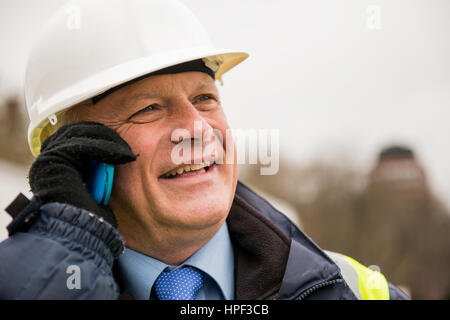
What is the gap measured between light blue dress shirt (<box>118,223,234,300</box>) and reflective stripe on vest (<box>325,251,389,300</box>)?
66 centimetres

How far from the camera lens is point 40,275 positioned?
172cm

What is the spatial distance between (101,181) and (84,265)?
0.44 metres

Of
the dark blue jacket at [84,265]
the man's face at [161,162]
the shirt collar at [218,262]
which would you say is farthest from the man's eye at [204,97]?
the dark blue jacket at [84,265]

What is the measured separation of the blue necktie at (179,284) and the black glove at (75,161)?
426mm

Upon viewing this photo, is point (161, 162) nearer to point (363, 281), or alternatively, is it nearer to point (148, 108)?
point (148, 108)

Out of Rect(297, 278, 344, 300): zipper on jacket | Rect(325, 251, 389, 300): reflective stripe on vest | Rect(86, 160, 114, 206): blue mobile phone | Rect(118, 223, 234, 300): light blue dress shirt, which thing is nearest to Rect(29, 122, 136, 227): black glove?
Rect(86, 160, 114, 206): blue mobile phone

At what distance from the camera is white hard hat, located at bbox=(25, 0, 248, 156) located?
217 cm

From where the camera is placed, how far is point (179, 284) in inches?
86.0

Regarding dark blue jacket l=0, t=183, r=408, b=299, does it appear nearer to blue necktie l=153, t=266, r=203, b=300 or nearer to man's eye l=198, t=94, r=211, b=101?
blue necktie l=153, t=266, r=203, b=300

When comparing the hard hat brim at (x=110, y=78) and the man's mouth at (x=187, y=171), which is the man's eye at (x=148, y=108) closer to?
the hard hat brim at (x=110, y=78)

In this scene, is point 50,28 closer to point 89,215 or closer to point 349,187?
point 89,215

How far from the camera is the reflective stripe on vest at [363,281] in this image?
7.98 feet
